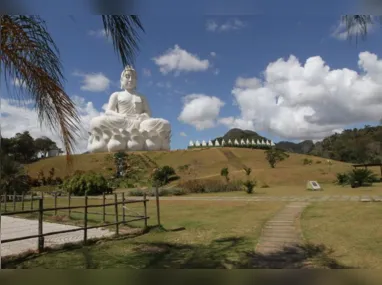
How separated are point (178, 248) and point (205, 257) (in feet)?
2.28

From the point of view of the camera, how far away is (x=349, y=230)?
232 inches

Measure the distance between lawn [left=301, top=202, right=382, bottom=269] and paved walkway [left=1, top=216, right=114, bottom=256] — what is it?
320 centimetres

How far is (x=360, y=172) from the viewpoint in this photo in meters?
15.8

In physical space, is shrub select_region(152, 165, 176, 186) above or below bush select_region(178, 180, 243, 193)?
above

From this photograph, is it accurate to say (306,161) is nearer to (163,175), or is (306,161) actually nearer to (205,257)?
(163,175)

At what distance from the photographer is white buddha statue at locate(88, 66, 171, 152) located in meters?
25.3

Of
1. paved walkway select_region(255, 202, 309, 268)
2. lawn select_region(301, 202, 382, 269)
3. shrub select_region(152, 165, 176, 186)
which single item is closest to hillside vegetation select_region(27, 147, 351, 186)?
shrub select_region(152, 165, 176, 186)

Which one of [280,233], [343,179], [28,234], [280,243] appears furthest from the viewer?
[343,179]

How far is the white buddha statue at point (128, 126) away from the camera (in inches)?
995

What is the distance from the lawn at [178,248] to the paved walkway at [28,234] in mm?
575

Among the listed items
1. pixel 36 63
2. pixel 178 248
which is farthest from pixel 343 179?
pixel 36 63

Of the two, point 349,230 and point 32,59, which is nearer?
point 32,59

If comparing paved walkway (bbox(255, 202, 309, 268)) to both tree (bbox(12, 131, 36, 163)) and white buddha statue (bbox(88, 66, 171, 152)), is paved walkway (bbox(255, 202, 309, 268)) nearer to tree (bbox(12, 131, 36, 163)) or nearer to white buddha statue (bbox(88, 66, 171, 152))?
tree (bbox(12, 131, 36, 163))

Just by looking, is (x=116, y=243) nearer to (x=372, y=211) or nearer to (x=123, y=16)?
(x=123, y=16)
